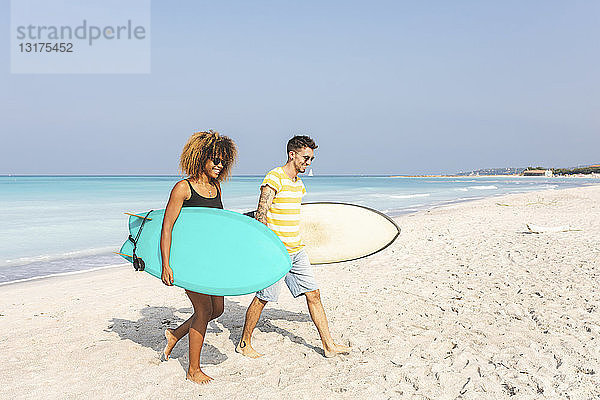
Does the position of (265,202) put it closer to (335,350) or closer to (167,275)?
(167,275)

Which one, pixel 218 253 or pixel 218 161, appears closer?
pixel 218 161

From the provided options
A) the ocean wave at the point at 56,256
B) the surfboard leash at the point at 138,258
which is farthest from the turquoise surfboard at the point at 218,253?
the ocean wave at the point at 56,256

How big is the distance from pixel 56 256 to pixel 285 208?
789 cm

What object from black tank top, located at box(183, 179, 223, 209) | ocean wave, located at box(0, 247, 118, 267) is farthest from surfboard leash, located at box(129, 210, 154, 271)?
ocean wave, located at box(0, 247, 118, 267)

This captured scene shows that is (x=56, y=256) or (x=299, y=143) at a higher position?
(x=299, y=143)

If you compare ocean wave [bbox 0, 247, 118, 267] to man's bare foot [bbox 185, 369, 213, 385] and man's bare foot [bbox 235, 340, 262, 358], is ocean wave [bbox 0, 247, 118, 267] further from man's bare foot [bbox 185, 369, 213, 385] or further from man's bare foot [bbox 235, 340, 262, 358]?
man's bare foot [bbox 185, 369, 213, 385]

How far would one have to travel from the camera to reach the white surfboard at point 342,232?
4.43 m

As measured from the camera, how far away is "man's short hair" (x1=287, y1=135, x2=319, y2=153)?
3412 millimetres

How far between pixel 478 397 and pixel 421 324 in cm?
140

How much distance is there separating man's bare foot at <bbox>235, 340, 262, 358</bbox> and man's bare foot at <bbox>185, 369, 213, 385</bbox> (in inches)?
19.3

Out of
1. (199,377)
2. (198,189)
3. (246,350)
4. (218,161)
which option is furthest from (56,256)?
(218,161)

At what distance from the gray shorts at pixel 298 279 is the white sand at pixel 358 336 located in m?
0.52

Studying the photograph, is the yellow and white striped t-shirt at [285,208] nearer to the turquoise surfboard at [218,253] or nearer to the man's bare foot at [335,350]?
the turquoise surfboard at [218,253]

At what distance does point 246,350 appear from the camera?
372cm
